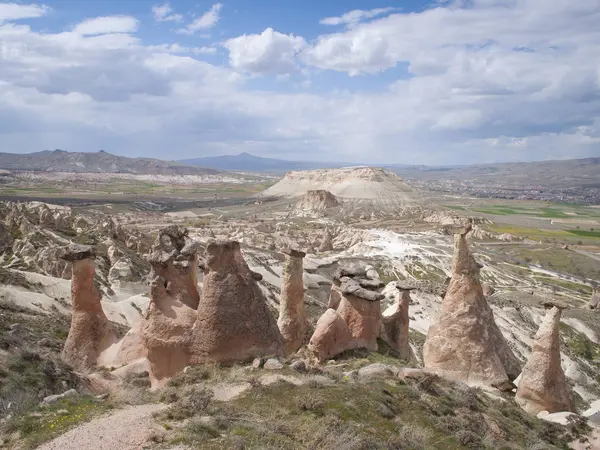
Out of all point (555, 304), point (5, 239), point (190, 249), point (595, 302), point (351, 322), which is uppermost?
point (190, 249)

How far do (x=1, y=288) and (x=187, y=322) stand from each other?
812 inches

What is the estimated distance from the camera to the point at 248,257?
2311 inches

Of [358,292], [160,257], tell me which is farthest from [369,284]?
[160,257]

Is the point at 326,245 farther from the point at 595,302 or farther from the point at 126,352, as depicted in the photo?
the point at 126,352

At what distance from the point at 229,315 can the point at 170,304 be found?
7.01 feet

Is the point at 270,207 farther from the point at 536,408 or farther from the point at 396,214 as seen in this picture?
the point at 536,408

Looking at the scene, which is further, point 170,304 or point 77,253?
point 77,253

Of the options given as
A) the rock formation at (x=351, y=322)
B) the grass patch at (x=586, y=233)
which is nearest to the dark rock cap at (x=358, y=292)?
the rock formation at (x=351, y=322)

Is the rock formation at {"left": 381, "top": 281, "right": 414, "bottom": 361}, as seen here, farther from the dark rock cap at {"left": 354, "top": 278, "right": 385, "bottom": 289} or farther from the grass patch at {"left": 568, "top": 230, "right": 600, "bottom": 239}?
the grass patch at {"left": 568, "top": 230, "right": 600, "bottom": 239}

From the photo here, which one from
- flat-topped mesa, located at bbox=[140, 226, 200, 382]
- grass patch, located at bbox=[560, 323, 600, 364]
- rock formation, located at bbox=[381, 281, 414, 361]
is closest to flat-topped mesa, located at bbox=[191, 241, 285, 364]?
flat-topped mesa, located at bbox=[140, 226, 200, 382]

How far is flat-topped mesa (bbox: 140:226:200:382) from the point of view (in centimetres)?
1464

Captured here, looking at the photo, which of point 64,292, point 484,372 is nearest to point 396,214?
point 64,292

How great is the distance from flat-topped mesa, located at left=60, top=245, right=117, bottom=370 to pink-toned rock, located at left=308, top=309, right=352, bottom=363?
7730mm

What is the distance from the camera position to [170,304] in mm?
15375
